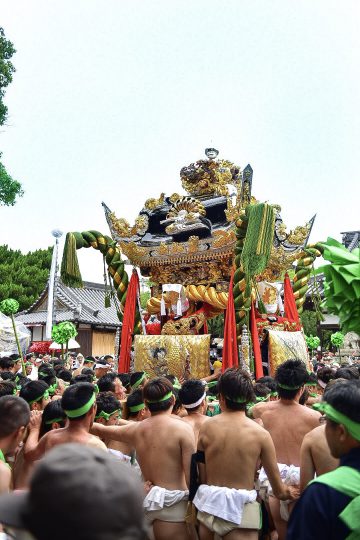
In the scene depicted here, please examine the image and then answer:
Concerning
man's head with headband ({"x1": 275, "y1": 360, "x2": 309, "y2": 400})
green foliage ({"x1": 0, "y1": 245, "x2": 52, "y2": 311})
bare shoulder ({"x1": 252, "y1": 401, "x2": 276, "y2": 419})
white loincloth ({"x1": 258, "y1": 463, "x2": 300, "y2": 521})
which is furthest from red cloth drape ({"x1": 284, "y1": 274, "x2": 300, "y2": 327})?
green foliage ({"x1": 0, "y1": 245, "x2": 52, "y2": 311})

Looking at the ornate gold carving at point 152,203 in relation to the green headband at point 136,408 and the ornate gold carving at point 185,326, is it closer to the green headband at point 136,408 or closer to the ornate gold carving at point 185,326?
the ornate gold carving at point 185,326

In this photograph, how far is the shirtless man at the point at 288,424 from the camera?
13.6ft

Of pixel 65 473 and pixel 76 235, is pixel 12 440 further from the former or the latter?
pixel 76 235

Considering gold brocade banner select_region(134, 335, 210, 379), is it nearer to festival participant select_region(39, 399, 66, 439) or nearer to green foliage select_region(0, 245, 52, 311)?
festival participant select_region(39, 399, 66, 439)

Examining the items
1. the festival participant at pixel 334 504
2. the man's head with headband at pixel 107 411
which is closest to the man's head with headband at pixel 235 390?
the man's head with headband at pixel 107 411

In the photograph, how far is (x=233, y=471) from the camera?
3494mm

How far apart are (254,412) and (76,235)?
22.6 feet

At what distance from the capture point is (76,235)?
10.6 meters

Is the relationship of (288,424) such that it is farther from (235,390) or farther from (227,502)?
(227,502)

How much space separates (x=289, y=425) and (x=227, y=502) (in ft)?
3.18

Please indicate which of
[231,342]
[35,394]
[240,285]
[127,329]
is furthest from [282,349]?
[35,394]

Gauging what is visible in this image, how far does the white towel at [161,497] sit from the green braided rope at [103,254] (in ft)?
22.7

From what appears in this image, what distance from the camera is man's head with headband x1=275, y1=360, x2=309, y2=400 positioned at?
4.24 meters

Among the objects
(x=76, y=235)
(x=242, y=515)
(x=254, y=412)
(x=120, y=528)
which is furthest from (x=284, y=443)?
(x=76, y=235)
